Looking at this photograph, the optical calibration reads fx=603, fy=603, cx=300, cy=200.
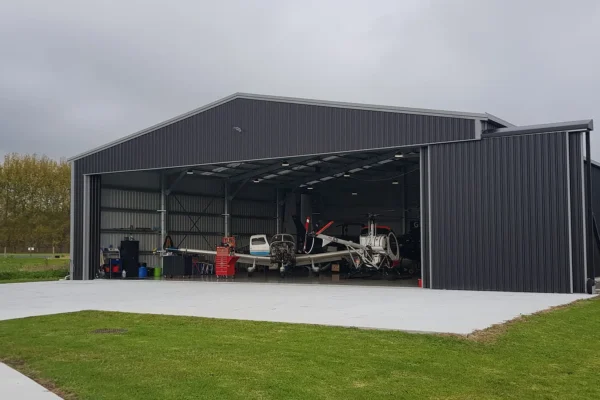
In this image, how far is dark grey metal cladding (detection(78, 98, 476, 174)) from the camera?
1877cm

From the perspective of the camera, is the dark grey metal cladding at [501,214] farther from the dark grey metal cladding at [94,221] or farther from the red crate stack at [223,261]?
the dark grey metal cladding at [94,221]

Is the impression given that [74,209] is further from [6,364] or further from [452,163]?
[6,364]

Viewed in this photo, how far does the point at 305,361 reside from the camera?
736 centimetres

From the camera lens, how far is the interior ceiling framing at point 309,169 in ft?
89.2

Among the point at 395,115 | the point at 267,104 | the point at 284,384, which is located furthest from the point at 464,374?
the point at 267,104

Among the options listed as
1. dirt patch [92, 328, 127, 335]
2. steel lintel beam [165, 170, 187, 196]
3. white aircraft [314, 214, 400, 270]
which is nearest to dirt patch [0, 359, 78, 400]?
dirt patch [92, 328, 127, 335]

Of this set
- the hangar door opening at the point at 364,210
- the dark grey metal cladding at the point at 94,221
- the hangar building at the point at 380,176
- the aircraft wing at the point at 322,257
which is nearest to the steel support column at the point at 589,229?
the hangar building at the point at 380,176

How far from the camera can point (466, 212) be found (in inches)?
709

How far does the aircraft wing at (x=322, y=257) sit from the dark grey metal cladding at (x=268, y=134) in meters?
5.65

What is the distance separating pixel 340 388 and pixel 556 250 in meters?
12.4

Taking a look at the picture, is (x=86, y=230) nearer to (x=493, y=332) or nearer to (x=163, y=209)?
(x=163, y=209)

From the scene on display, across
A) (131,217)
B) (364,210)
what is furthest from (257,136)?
(364,210)

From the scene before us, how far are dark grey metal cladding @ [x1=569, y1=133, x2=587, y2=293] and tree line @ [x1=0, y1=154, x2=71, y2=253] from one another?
45550mm

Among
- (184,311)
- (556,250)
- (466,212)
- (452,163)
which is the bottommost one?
(184,311)
